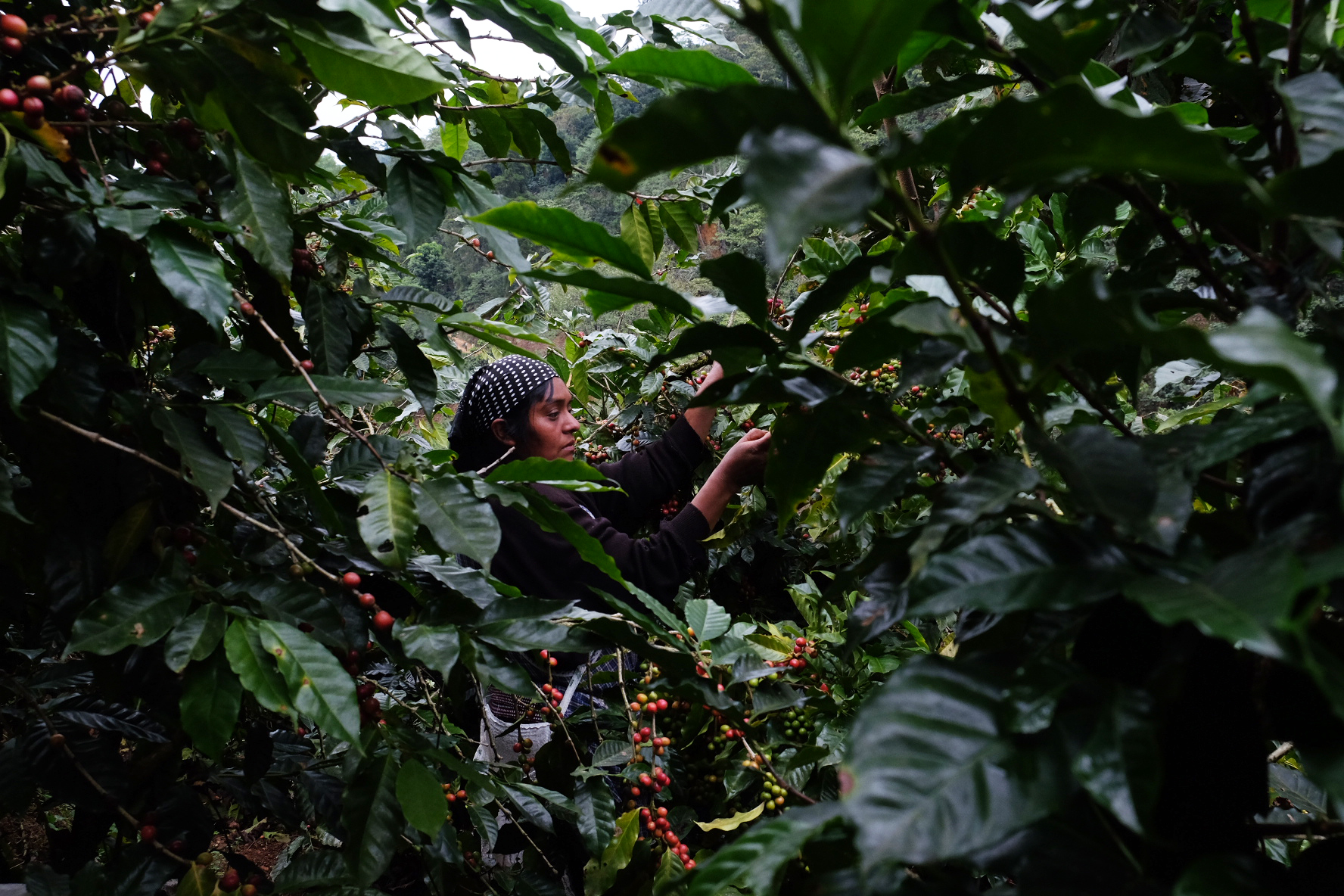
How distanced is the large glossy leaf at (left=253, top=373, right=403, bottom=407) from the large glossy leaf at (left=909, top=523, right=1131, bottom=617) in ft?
1.82

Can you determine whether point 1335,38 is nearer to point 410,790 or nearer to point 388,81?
point 388,81

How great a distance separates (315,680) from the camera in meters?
0.68

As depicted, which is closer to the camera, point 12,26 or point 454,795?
point 12,26

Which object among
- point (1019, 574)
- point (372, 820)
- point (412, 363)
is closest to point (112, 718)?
point (372, 820)

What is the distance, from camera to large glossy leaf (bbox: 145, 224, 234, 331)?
0.71 metres

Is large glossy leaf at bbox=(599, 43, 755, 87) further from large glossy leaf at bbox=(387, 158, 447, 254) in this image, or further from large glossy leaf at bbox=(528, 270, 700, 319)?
large glossy leaf at bbox=(387, 158, 447, 254)

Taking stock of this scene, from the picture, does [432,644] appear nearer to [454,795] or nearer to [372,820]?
[372,820]

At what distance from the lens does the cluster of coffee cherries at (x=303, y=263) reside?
95 centimetres

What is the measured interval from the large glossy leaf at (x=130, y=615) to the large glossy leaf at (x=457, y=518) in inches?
8.6

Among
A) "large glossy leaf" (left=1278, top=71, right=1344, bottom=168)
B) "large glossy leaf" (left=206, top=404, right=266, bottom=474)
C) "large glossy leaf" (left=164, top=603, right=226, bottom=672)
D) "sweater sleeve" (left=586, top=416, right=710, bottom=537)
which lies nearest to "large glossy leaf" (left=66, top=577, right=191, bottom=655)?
"large glossy leaf" (left=164, top=603, right=226, bottom=672)

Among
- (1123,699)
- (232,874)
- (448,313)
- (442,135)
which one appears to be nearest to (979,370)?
(1123,699)

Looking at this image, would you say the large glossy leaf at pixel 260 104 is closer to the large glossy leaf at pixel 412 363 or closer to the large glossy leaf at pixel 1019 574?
the large glossy leaf at pixel 412 363

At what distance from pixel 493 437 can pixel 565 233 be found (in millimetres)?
1467

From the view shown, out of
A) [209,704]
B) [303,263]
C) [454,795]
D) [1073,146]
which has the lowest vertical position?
[454,795]
